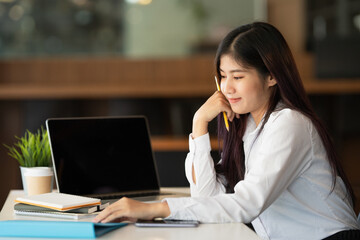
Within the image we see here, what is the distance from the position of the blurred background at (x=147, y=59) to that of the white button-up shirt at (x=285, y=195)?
2.94 metres

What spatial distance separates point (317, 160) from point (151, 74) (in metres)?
3.61

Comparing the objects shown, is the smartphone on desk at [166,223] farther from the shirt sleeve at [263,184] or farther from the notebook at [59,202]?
the notebook at [59,202]

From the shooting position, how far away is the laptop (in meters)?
1.76

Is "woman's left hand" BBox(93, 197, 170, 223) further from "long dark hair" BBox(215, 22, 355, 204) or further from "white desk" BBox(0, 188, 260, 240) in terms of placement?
"long dark hair" BBox(215, 22, 355, 204)

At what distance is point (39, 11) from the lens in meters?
5.32

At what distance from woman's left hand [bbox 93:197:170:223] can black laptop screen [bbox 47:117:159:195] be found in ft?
1.31

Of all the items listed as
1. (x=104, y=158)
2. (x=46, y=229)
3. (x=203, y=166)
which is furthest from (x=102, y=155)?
(x=46, y=229)

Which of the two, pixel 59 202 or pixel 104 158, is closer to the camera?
pixel 59 202

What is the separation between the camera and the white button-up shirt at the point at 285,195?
1.39 meters

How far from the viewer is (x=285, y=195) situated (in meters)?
1.54

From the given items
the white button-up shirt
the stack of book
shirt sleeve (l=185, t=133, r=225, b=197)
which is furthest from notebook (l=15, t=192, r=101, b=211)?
shirt sleeve (l=185, t=133, r=225, b=197)

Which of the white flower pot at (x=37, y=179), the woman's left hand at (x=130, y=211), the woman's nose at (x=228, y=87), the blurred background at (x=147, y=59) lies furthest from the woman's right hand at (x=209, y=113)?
the blurred background at (x=147, y=59)

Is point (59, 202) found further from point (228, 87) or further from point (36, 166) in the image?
point (228, 87)

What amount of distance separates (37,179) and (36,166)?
7 centimetres
